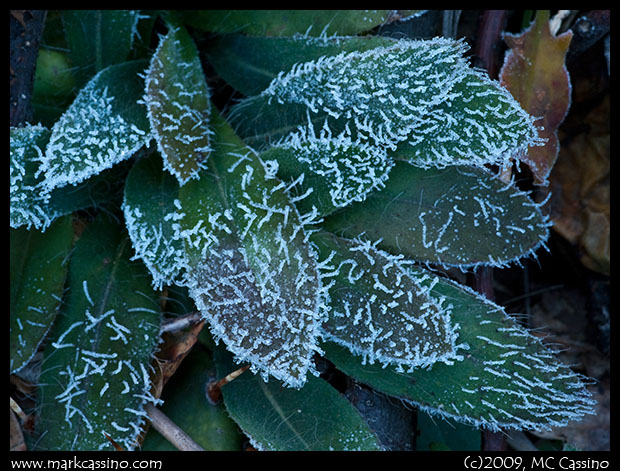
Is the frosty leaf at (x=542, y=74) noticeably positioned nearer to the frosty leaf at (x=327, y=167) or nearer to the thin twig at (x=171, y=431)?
the frosty leaf at (x=327, y=167)

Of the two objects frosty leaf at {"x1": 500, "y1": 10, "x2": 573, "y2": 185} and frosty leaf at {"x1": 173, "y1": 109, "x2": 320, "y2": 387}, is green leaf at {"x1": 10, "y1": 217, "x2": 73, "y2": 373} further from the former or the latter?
frosty leaf at {"x1": 500, "y1": 10, "x2": 573, "y2": 185}

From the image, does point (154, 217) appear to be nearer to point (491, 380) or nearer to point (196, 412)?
point (196, 412)

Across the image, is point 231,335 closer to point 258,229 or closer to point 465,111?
point 258,229

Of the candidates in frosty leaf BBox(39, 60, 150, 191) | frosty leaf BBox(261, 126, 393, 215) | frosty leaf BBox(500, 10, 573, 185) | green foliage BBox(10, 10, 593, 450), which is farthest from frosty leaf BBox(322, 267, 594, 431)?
frosty leaf BBox(39, 60, 150, 191)

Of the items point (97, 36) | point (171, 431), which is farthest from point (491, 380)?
point (97, 36)
